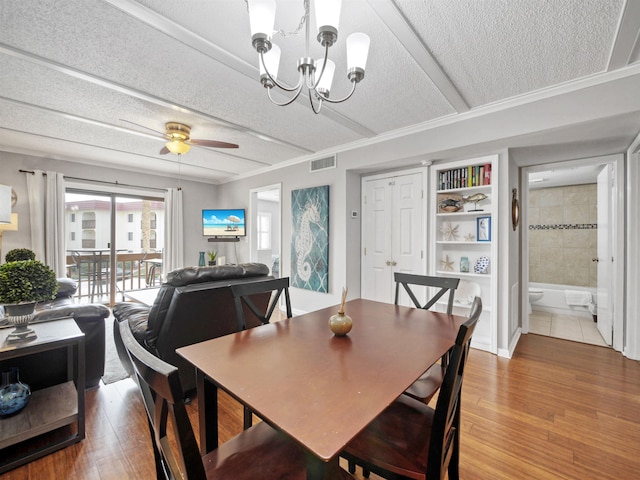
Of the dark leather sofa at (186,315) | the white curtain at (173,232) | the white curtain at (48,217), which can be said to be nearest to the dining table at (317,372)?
the dark leather sofa at (186,315)

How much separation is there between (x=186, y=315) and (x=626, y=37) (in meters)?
3.32

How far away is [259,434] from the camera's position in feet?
3.55

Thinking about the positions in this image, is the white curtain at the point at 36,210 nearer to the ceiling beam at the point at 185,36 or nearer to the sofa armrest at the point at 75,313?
the sofa armrest at the point at 75,313

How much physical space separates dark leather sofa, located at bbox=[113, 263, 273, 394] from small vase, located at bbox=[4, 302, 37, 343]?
550 millimetres

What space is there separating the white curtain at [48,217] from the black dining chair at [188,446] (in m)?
4.84

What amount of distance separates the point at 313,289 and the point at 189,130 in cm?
270

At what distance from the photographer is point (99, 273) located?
5098 mm

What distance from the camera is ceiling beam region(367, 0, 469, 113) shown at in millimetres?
1535

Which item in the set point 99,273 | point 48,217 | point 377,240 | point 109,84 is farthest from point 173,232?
point 377,240

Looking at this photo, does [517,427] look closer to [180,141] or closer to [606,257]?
[606,257]

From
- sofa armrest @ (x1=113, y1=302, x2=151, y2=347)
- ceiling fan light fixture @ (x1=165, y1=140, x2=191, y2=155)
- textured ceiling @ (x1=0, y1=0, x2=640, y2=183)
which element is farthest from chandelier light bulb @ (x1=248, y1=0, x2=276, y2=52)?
ceiling fan light fixture @ (x1=165, y1=140, x2=191, y2=155)

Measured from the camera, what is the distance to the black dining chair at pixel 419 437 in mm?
921

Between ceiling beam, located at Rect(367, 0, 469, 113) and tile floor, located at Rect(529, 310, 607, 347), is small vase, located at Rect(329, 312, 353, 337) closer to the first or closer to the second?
ceiling beam, located at Rect(367, 0, 469, 113)

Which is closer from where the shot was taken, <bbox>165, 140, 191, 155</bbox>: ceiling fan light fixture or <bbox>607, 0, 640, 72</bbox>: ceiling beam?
<bbox>607, 0, 640, 72</bbox>: ceiling beam
